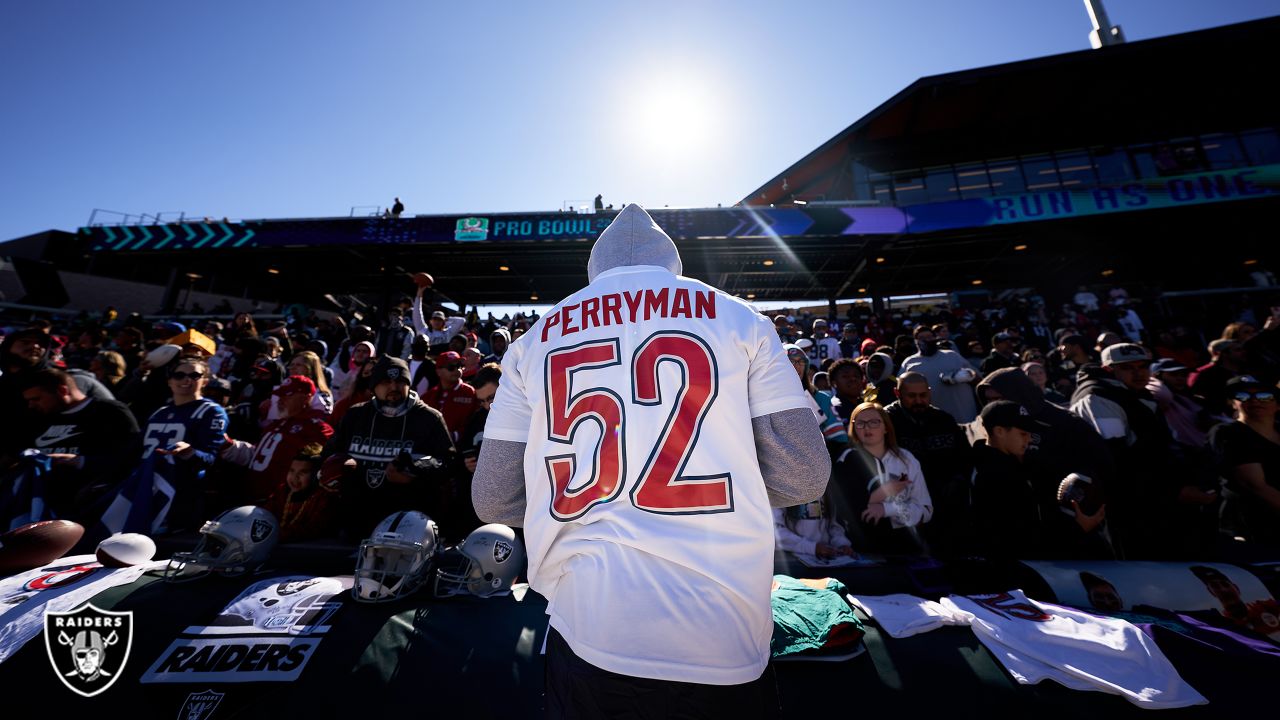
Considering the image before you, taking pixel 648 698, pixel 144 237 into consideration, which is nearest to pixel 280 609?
pixel 648 698

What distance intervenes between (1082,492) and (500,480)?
396 cm

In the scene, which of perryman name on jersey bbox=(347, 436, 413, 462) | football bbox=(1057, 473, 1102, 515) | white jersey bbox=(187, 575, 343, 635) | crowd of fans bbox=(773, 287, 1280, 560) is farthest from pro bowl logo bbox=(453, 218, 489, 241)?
football bbox=(1057, 473, 1102, 515)

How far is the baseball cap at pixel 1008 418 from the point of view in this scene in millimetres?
3621

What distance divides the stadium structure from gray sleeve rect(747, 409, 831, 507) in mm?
14527

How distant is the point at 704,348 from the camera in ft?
4.48

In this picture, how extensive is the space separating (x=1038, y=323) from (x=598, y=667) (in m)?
20.1

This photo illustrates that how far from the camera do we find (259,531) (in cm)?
321

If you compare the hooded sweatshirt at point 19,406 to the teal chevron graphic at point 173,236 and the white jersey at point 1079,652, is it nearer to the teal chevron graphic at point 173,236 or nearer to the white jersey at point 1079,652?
the white jersey at point 1079,652

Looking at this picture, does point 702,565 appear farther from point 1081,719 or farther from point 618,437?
point 1081,719

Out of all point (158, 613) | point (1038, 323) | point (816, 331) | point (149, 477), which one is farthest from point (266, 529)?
point (1038, 323)

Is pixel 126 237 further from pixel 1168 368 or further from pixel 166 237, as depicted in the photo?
pixel 1168 368

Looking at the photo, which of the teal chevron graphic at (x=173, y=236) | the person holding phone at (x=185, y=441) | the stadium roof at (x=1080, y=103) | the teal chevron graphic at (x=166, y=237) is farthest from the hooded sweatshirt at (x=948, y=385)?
the teal chevron graphic at (x=166, y=237)

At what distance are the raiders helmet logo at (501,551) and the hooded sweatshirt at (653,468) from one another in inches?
68.3

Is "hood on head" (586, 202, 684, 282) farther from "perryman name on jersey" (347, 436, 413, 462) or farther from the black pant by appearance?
"perryman name on jersey" (347, 436, 413, 462)
